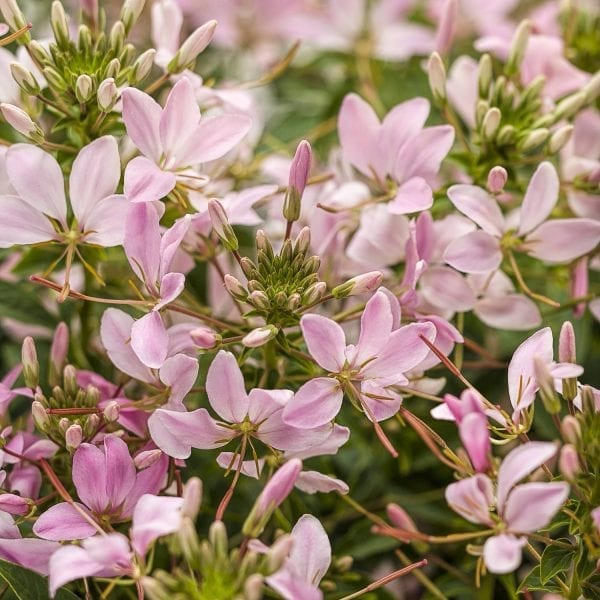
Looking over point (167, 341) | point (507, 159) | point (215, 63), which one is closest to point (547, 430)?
point (507, 159)

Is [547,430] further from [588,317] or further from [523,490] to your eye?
[523,490]

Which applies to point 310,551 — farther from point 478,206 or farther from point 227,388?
point 478,206

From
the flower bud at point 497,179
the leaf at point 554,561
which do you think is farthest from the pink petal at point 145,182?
the leaf at point 554,561

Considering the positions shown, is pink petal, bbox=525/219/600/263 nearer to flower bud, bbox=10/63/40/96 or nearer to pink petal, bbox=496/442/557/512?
pink petal, bbox=496/442/557/512

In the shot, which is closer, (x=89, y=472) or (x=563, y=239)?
(x=89, y=472)

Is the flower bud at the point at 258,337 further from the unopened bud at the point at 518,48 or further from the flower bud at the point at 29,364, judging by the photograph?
the unopened bud at the point at 518,48

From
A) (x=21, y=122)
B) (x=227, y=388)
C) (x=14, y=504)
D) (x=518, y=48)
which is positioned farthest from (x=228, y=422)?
(x=518, y=48)
